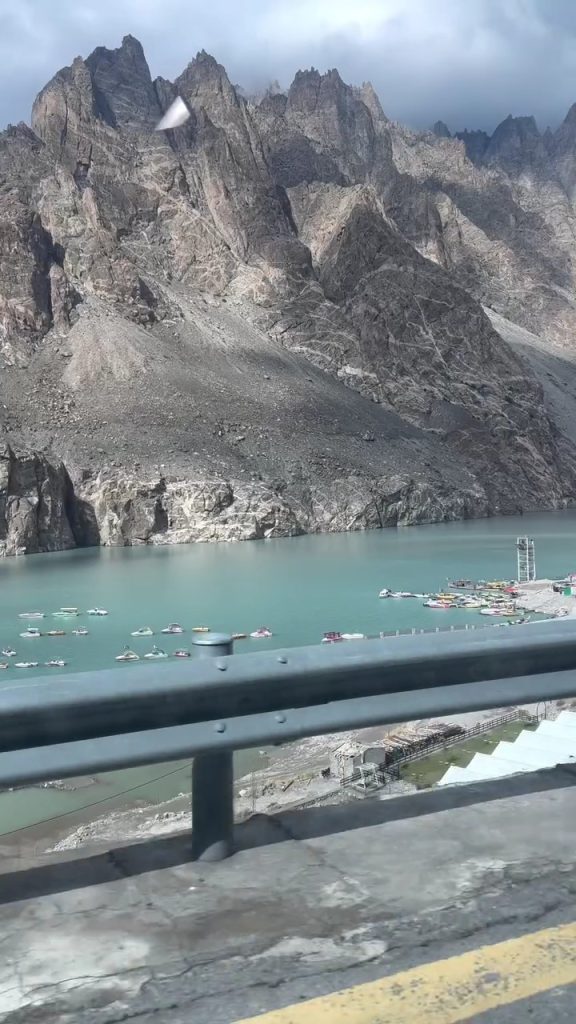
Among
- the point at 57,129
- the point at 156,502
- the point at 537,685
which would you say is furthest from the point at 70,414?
the point at 537,685

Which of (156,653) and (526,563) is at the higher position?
(526,563)

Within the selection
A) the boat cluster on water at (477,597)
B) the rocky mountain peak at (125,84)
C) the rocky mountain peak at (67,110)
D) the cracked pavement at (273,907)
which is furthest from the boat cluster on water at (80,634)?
the rocky mountain peak at (125,84)

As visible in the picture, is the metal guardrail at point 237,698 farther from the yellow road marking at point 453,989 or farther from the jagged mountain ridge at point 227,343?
the jagged mountain ridge at point 227,343

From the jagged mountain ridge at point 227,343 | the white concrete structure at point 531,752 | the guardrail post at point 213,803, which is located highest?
the jagged mountain ridge at point 227,343

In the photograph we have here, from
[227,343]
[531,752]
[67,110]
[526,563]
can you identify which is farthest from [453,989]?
[67,110]

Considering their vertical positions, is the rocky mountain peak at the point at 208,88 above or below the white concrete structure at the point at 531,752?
above

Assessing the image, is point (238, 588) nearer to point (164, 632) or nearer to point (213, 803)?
point (164, 632)

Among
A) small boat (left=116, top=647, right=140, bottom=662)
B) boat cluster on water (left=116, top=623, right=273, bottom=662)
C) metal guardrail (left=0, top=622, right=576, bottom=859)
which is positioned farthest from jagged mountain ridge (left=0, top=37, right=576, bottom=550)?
metal guardrail (left=0, top=622, right=576, bottom=859)

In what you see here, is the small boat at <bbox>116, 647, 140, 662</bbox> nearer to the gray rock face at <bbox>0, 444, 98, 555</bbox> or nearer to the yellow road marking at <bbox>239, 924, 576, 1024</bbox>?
the yellow road marking at <bbox>239, 924, 576, 1024</bbox>
